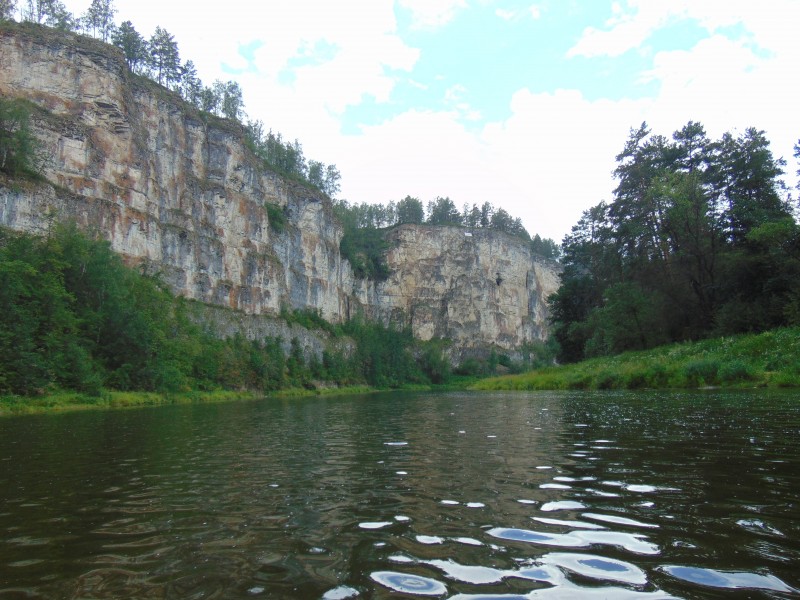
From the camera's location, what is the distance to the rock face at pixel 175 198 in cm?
5325

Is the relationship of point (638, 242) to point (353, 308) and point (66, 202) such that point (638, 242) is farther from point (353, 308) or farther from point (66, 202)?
point (353, 308)

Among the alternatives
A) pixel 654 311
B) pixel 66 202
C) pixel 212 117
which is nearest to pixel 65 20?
pixel 212 117

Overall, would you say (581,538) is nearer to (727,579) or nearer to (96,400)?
(727,579)

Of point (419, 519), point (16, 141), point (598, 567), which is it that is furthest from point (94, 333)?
point (598, 567)

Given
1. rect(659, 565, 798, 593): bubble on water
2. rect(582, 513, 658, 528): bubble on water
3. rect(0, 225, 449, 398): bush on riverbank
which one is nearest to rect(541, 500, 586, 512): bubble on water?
rect(582, 513, 658, 528): bubble on water

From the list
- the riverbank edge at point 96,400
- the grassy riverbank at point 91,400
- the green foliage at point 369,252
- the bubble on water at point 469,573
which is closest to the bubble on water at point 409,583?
the bubble on water at point 469,573

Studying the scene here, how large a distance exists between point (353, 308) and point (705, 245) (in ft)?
266

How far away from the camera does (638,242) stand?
161 ft

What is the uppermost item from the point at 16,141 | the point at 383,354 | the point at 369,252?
the point at 369,252

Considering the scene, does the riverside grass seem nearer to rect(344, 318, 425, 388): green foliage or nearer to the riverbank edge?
the riverbank edge

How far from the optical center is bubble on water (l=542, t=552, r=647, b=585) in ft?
11.8

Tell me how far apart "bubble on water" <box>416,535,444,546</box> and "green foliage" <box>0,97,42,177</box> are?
172ft

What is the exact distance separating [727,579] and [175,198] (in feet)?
241

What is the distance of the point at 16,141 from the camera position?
4506cm
